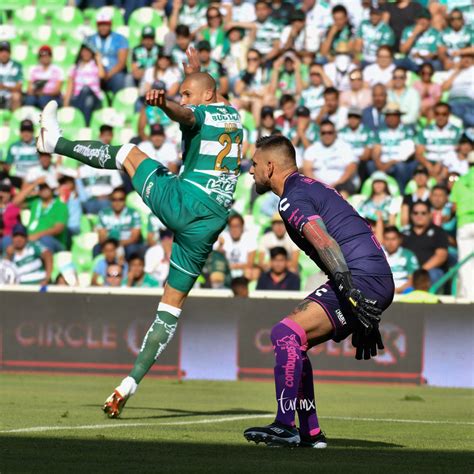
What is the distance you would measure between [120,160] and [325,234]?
3020mm

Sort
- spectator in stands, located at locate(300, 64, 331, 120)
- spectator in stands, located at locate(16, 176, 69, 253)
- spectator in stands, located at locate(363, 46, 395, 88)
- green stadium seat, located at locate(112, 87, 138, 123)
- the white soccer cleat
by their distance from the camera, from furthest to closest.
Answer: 1. green stadium seat, located at locate(112, 87, 138, 123)
2. spectator in stands, located at locate(300, 64, 331, 120)
3. spectator in stands, located at locate(363, 46, 395, 88)
4. spectator in stands, located at locate(16, 176, 69, 253)
5. the white soccer cleat

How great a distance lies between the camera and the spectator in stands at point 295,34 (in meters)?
22.1

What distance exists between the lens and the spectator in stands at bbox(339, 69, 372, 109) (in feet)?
67.7

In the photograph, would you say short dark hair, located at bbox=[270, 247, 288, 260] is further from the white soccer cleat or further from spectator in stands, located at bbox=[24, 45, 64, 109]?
the white soccer cleat

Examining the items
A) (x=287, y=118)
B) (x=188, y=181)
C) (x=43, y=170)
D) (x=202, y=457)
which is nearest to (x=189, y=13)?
(x=287, y=118)

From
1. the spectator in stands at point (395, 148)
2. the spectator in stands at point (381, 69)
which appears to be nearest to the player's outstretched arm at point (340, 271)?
the spectator in stands at point (395, 148)

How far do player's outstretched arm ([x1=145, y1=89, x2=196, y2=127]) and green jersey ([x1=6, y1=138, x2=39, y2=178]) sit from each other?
11.8m

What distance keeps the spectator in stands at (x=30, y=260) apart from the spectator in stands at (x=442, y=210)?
5.96 meters

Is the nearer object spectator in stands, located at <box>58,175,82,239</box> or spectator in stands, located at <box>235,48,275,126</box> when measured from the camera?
spectator in stands, located at <box>58,175,82,239</box>

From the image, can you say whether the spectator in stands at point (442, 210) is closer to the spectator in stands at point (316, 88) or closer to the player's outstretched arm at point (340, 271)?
the spectator in stands at point (316, 88)

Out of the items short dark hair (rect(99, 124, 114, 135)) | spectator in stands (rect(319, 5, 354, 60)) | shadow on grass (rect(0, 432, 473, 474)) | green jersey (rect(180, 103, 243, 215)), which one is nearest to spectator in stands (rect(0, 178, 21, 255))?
short dark hair (rect(99, 124, 114, 135))

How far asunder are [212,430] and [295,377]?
1.65 metres

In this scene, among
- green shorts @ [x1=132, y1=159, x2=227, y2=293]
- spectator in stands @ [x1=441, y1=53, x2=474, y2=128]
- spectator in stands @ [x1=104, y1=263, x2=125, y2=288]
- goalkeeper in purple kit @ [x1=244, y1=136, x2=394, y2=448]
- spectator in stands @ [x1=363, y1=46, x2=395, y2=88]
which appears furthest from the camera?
spectator in stands @ [x1=363, y1=46, x2=395, y2=88]

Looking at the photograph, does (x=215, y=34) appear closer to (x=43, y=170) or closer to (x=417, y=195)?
(x=43, y=170)
